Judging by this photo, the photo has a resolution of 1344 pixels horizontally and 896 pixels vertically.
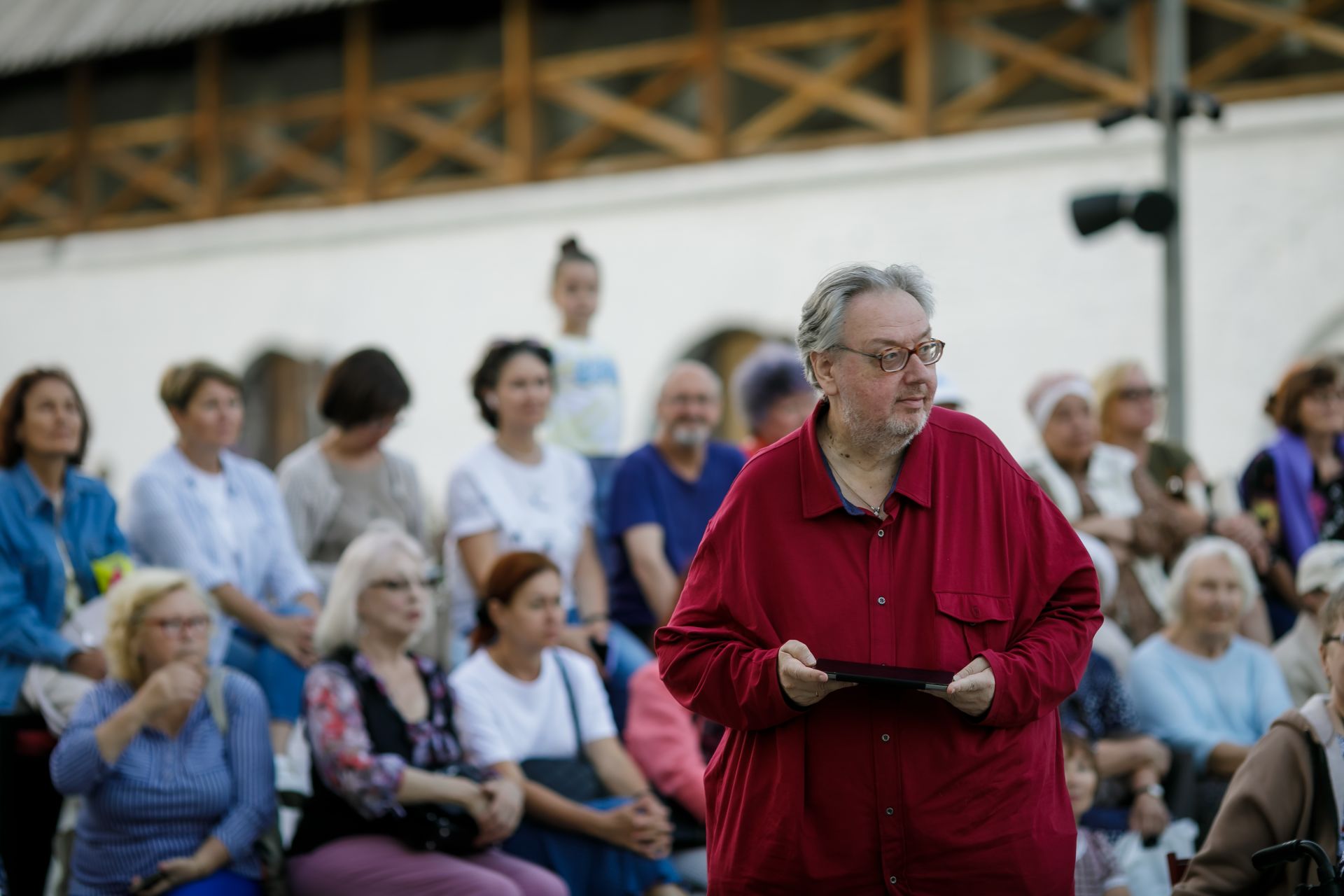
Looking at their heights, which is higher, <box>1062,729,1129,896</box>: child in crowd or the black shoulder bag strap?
the black shoulder bag strap

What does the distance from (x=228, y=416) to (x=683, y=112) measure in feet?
26.5

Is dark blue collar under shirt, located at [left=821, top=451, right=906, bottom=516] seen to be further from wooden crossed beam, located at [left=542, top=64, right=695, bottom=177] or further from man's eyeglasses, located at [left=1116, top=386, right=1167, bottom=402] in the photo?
wooden crossed beam, located at [left=542, top=64, right=695, bottom=177]

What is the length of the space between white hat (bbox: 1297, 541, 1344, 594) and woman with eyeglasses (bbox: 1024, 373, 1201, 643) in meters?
0.67

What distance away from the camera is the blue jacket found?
5352 millimetres

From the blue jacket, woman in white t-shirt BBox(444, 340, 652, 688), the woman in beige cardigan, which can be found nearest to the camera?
the woman in beige cardigan

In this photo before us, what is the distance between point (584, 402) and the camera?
742cm

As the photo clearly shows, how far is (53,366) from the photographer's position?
5895 millimetres

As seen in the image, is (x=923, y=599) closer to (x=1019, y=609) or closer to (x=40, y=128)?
(x=1019, y=609)

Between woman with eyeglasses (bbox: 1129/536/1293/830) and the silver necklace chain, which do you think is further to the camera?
woman with eyeglasses (bbox: 1129/536/1293/830)

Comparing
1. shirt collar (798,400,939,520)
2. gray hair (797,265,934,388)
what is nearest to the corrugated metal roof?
gray hair (797,265,934,388)

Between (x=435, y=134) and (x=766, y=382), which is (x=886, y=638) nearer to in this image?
(x=766, y=382)

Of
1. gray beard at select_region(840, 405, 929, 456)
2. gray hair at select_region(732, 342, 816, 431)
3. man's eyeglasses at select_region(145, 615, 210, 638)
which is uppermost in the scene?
gray hair at select_region(732, 342, 816, 431)

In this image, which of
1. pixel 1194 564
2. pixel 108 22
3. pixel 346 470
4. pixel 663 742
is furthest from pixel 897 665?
pixel 108 22

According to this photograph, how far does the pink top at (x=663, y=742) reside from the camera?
5625 mm
